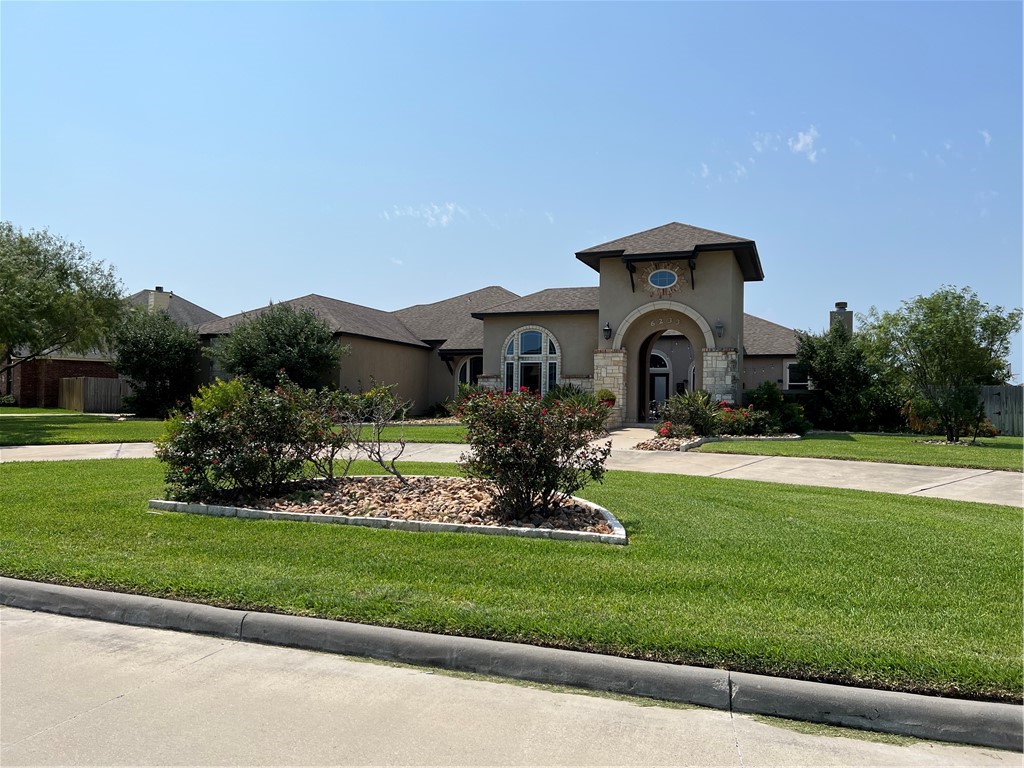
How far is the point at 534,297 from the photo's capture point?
2831cm

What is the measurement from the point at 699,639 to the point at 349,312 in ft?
96.1

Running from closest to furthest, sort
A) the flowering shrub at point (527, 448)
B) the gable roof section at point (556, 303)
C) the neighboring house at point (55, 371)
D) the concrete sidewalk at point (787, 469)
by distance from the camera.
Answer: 1. the flowering shrub at point (527, 448)
2. the concrete sidewalk at point (787, 469)
3. the gable roof section at point (556, 303)
4. the neighboring house at point (55, 371)

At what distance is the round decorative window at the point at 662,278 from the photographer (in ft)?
79.1

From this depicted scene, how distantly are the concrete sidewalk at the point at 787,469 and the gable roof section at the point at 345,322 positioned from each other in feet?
37.8

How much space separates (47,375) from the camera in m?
38.8

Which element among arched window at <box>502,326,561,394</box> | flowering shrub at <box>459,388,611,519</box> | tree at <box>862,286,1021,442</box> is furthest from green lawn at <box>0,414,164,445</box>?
tree at <box>862,286,1021,442</box>

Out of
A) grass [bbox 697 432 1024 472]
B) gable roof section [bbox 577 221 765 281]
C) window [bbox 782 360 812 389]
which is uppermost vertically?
gable roof section [bbox 577 221 765 281]

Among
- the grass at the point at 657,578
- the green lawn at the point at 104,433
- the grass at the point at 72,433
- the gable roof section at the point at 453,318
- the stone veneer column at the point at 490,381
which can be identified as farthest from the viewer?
the gable roof section at the point at 453,318

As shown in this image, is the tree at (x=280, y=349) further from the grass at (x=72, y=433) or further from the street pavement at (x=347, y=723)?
the street pavement at (x=347, y=723)

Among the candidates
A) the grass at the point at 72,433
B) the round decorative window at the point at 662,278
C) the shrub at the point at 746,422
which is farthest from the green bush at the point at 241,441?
the round decorative window at the point at 662,278

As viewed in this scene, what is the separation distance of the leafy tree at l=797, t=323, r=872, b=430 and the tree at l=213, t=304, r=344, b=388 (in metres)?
17.8

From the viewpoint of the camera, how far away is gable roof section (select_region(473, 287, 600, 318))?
26422 millimetres

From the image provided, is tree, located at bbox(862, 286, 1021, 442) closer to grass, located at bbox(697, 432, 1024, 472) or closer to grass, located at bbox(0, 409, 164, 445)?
grass, located at bbox(697, 432, 1024, 472)

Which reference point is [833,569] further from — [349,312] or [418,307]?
[418,307]
